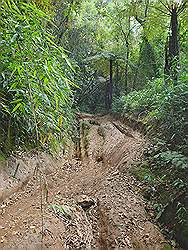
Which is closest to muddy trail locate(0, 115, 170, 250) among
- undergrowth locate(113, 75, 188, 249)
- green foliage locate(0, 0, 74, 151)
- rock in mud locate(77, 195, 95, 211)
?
rock in mud locate(77, 195, 95, 211)

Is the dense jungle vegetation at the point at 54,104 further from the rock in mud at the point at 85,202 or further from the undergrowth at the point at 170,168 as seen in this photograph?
the rock in mud at the point at 85,202

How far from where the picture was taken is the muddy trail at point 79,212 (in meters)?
1.83

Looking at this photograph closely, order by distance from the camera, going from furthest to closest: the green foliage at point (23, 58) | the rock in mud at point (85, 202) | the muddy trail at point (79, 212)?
the rock in mud at point (85, 202)
the green foliage at point (23, 58)
the muddy trail at point (79, 212)

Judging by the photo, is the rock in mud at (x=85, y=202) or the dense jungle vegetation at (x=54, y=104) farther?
the rock in mud at (x=85, y=202)

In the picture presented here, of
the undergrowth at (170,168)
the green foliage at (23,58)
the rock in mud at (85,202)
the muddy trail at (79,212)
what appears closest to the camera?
the muddy trail at (79,212)

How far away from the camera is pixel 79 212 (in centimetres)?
223

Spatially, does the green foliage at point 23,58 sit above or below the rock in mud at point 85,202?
above

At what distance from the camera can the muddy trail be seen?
6.01 feet

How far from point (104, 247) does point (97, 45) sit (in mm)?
9564

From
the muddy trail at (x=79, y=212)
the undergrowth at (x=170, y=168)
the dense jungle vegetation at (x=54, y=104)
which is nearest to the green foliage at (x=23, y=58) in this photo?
the dense jungle vegetation at (x=54, y=104)

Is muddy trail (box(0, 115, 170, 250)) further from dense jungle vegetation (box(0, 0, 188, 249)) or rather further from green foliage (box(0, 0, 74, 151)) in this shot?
green foliage (box(0, 0, 74, 151))

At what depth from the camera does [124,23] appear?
1043cm

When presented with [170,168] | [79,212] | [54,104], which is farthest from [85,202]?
[54,104]

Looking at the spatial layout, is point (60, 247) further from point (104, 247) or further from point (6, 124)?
point (6, 124)
